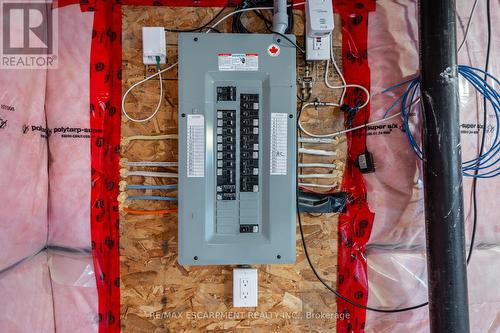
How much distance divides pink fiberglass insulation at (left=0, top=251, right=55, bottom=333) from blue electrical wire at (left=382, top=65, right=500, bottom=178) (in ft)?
4.22

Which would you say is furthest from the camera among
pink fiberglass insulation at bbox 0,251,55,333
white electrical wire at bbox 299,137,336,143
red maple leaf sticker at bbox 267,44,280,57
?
white electrical wire at bbox 299,137,336,143

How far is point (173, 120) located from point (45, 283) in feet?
2.24

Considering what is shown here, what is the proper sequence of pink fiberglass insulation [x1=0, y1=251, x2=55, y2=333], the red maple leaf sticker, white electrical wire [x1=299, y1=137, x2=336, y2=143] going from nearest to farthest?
pink fiberglass insulation [x1=0, y1=251, x2=55, y2=333] < the red maple leaf sticker < white electrical wire [x1=299, y1=137, x2=336, y2=143]

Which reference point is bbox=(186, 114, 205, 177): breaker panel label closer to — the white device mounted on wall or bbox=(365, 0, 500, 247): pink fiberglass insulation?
the white device mounted on wall

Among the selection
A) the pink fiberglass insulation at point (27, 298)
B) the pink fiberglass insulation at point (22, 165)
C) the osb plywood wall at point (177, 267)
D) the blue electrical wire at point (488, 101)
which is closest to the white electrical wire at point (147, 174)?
the osb plywood wall at point (177, 267)

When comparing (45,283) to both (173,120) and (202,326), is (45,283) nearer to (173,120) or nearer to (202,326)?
(202,326)

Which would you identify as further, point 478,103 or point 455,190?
point 478,103

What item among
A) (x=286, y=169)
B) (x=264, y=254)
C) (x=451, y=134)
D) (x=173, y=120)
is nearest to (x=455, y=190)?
(x=451, y=134)

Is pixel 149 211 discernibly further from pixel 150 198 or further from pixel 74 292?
pixel 74 292

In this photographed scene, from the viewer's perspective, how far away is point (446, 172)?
0.99 meters

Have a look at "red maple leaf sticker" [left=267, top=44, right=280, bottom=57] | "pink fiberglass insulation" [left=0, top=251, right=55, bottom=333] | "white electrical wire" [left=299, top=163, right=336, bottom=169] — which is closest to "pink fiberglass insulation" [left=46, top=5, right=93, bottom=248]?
"pink fiberglass insulation" [left=0, top=251, right=55, bottom=333]

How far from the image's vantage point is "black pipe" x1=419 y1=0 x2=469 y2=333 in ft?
3.25

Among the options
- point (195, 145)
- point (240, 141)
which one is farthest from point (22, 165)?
point (240, 141)

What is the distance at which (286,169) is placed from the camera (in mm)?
1061
